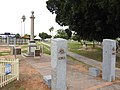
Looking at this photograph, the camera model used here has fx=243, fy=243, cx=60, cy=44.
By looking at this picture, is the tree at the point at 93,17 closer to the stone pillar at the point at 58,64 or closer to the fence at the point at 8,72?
the stone pillar at the point at 58,64

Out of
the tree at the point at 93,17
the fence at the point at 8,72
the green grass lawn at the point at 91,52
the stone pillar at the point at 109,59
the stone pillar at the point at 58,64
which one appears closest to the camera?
the stone pillar at the point at 58,64

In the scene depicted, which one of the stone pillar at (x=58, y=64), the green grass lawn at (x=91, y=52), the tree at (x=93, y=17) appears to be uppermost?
the tree at (x=93, y=17)

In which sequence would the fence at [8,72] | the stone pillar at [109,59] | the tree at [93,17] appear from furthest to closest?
the tree at [93,17] < the stone pillar at [109,59] < the fence at [8,72]

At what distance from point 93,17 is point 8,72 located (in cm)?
1151

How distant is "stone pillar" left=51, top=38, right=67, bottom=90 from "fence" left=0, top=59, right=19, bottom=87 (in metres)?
2.38

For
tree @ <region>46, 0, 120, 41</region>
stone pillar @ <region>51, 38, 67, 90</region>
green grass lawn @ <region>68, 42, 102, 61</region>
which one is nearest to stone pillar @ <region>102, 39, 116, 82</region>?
stone pillar @ <region>51, 38, 67, 90</region>

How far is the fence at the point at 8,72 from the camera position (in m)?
11.2

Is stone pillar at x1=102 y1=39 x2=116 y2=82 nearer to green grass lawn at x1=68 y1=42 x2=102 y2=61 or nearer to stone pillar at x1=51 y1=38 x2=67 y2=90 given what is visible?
stone pillar at x1=51 y1=38 x2=67 y2=90

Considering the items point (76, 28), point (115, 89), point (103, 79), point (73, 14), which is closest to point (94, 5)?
point (73, 14)

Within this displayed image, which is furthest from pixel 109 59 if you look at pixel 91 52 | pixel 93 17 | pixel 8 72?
pixel 91 52

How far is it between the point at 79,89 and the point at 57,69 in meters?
1.58

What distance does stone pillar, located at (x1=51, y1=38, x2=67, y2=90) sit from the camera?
994 centimetres

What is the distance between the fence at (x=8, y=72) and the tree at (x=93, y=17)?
9.19 meters

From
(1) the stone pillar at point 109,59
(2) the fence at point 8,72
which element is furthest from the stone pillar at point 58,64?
(1) the stone pillar at point 109,59
